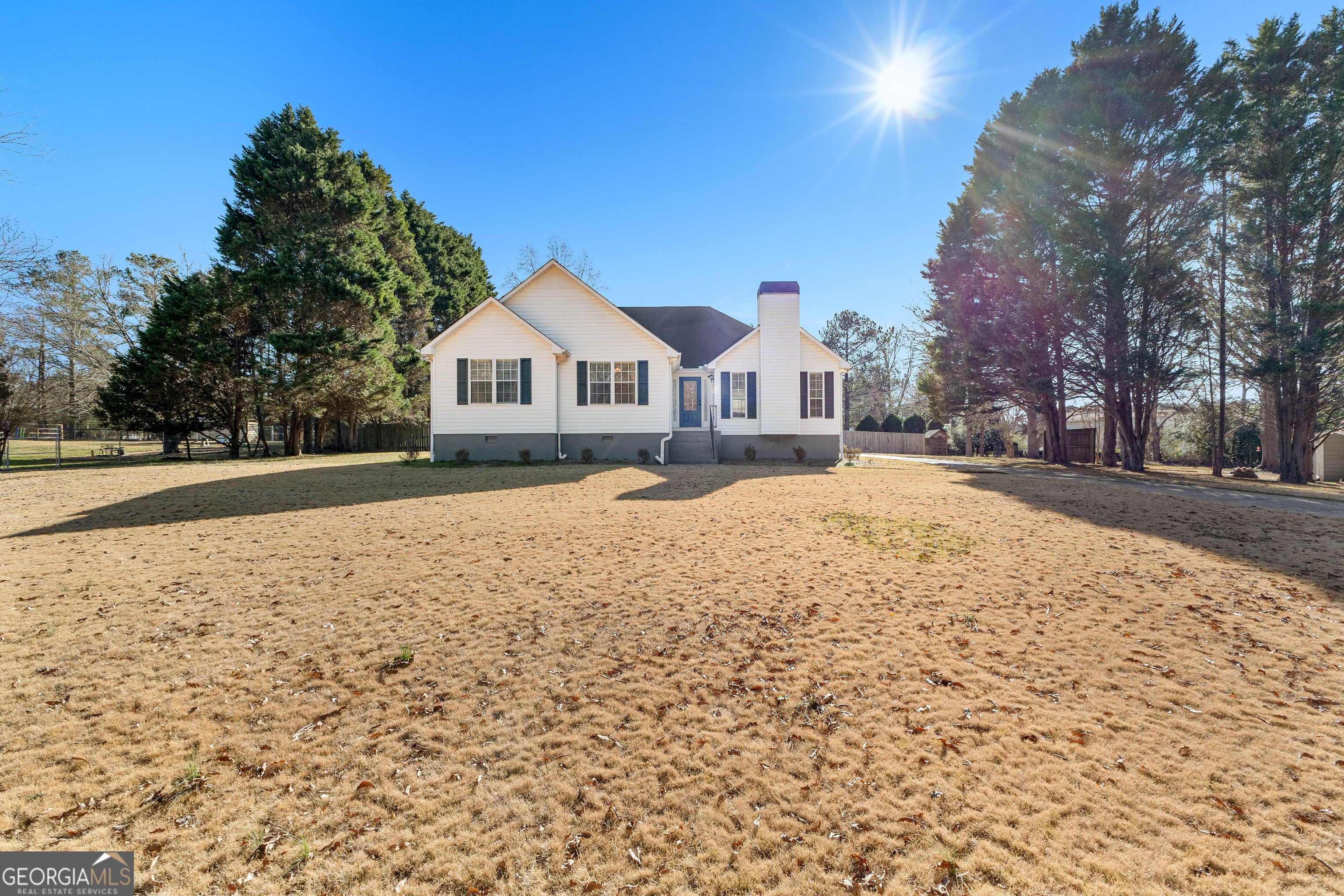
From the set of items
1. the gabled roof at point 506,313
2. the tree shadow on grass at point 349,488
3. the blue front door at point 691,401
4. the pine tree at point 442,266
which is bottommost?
the tree shadow on grass at point 349,488

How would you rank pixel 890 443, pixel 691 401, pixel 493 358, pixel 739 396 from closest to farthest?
pixel 493 358
pixel 739 396
pixel 691 401
pixel 890 443

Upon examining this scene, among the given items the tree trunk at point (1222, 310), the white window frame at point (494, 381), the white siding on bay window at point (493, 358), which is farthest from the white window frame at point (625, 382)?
the tree trunk at point (1222, 310)

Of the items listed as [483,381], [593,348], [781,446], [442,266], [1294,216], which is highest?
[442,266]

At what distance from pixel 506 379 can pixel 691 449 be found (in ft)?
24.8

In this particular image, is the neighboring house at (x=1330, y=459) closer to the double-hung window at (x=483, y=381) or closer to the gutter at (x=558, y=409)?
the gutter at (x=558, y=409)

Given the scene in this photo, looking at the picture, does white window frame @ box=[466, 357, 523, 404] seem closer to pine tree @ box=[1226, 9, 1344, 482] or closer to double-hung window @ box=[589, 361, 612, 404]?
double-hung window @ box=[589, 361, 612, 404]

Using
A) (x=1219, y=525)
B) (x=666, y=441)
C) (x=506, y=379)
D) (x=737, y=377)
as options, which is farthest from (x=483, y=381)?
(x=1219, y=525)

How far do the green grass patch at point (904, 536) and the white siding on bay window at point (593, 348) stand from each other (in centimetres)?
1050

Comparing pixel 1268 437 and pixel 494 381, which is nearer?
pixel 494 381

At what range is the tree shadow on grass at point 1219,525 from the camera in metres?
6.97

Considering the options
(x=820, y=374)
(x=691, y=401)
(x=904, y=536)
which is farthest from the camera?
(x=691, y=401)

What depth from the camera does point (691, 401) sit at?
22.5m

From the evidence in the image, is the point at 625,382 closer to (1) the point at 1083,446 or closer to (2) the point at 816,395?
(2) the point at 816,395

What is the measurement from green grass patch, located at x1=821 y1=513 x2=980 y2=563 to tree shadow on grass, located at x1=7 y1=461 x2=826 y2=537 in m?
3.69
